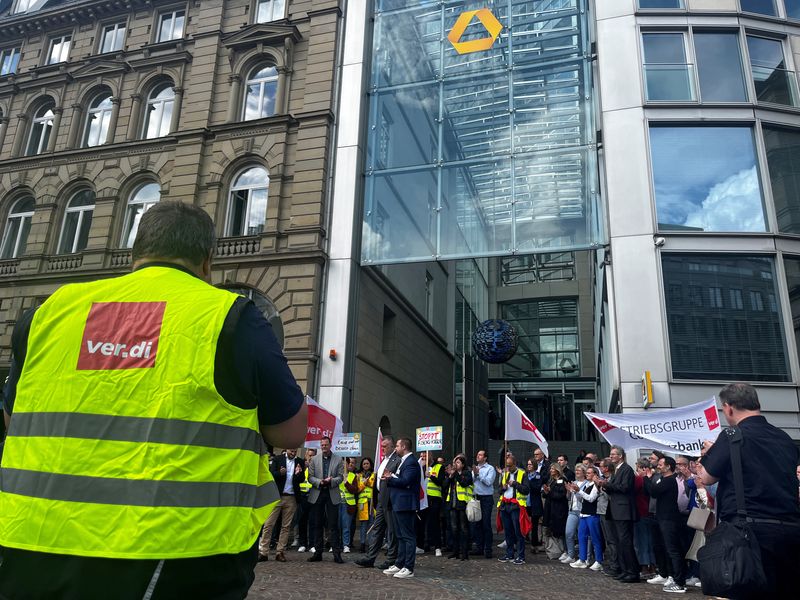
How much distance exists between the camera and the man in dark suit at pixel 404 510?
398 inches

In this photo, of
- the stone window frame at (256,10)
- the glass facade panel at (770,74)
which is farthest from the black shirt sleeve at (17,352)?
the stone window frame at (256,10)

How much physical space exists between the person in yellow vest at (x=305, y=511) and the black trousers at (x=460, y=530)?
118 inches

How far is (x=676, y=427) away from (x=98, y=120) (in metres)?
22.7

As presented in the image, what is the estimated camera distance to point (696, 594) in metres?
9.82

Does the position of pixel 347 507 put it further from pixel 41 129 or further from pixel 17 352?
pixel 41 129

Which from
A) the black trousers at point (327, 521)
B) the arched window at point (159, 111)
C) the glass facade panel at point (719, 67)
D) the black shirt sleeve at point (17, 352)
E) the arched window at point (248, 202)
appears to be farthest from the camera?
the arched window at point (159, 111)

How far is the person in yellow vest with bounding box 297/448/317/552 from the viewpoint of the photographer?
12695 millimetres

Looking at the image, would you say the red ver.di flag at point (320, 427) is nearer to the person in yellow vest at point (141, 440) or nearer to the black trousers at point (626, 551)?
the black trousers at point (626, 551)

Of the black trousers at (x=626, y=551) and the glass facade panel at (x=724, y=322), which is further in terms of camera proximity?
the glass facade panel at (x=724, y=322)

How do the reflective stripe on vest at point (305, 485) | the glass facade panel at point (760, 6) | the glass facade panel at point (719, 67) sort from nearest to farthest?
the reflective stripe on vest at point (305, 485)
the glass facade panel at point (719, 67)
the glass facade panel at point (760, 6)

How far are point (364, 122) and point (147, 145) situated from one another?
7.91 meters

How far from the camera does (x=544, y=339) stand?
38.6 metres

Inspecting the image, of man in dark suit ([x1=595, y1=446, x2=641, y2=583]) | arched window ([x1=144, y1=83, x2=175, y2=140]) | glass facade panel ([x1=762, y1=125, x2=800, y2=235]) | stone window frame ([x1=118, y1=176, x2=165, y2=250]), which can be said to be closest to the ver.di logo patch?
man in dark suit ([x1=595, y1=446, x2=641, y2=583])

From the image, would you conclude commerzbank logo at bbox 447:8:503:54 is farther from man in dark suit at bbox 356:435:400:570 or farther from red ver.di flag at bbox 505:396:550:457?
man in dark suit at bbox 356:435:400:570
